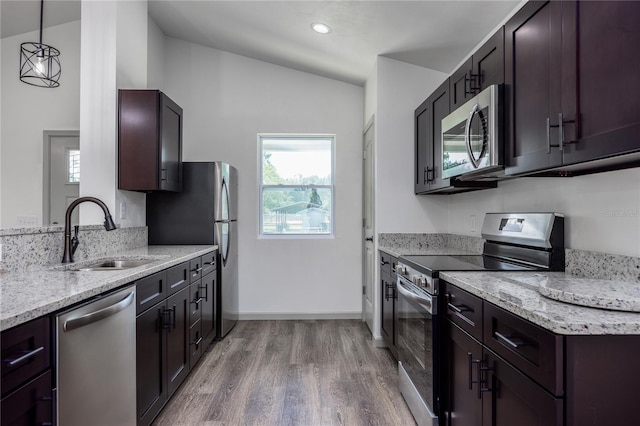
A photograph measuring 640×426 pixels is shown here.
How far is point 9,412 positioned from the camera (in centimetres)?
96

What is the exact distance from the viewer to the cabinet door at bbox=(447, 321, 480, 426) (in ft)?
4.53

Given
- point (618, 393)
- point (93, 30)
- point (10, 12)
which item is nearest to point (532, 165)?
point (618, 393)

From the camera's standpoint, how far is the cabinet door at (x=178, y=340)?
2.12 m

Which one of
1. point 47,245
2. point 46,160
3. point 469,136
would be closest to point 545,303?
point 469,136

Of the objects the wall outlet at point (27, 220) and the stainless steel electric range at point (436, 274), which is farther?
the wall outlet at point (27, 220)

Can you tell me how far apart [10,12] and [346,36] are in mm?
3225

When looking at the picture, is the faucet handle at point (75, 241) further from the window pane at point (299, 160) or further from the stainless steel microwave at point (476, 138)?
the stainless steel microwave at point (476, 138)

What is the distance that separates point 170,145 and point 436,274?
2333mm

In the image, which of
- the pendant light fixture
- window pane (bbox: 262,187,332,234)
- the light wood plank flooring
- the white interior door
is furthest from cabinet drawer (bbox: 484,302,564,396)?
the pendant light fixture

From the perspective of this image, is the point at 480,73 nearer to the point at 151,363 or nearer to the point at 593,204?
the point at 593,204

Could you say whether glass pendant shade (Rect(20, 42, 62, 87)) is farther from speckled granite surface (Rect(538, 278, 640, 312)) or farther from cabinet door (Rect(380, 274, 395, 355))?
speckled granite surface (Rect(538, 278, 640, 312))

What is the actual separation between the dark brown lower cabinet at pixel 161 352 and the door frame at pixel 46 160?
7.38ft

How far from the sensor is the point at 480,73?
1.95 meters

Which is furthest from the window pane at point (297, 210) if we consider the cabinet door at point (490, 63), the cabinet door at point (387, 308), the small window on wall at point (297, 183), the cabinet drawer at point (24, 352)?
the cabinet drawer at point (24, 352)
